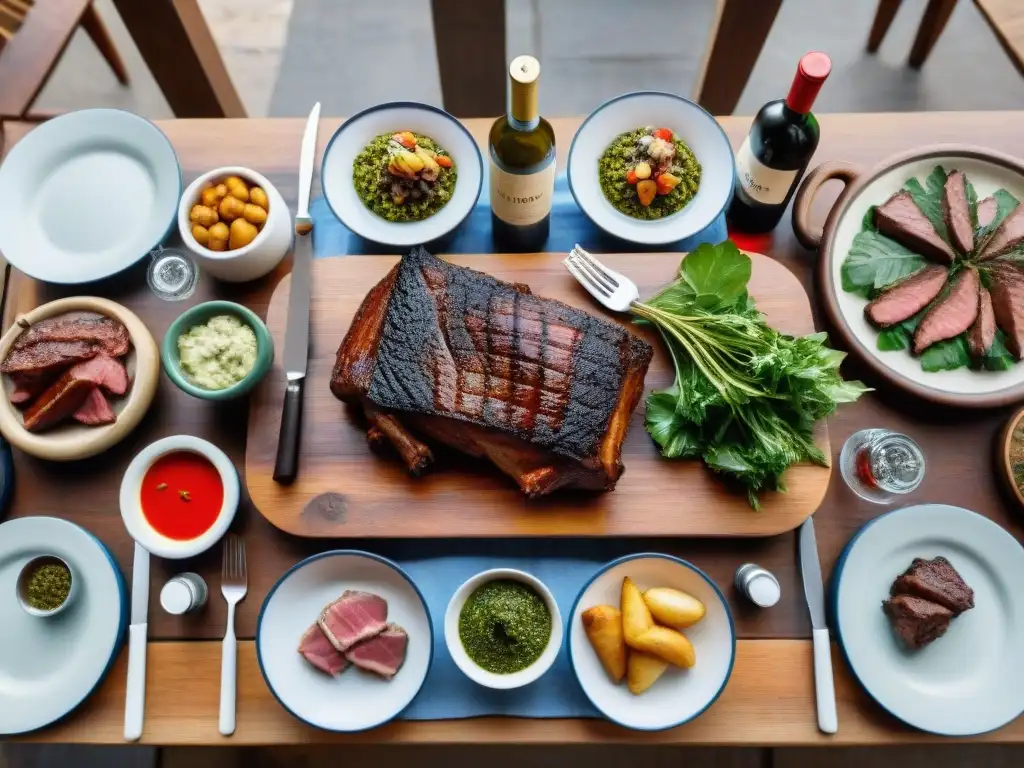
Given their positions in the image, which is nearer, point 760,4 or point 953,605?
point 953,605

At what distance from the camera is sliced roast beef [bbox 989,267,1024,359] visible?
2018mm

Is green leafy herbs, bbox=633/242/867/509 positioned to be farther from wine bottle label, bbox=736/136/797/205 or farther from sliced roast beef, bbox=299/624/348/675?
sliced roast beef, bbox=299/624/348/675

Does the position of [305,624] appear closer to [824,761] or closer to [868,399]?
[868,399]

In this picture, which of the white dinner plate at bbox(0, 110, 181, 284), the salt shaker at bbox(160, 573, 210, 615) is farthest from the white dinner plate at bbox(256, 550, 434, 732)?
the white dinner plate at bbox(0, 110, 181, 284)

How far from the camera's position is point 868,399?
6.89ft

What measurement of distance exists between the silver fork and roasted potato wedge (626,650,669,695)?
A: 0.93 metres

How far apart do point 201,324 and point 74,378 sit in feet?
1.10

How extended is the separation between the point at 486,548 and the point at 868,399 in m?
1.15

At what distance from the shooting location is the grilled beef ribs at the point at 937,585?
1.88 meters

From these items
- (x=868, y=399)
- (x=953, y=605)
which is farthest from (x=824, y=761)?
(x=868, y=399)

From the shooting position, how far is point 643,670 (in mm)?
1819

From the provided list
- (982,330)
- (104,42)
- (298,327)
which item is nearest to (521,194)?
(298,327)

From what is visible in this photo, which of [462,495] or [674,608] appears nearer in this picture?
[674,608]

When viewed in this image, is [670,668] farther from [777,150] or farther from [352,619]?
[777,150]
